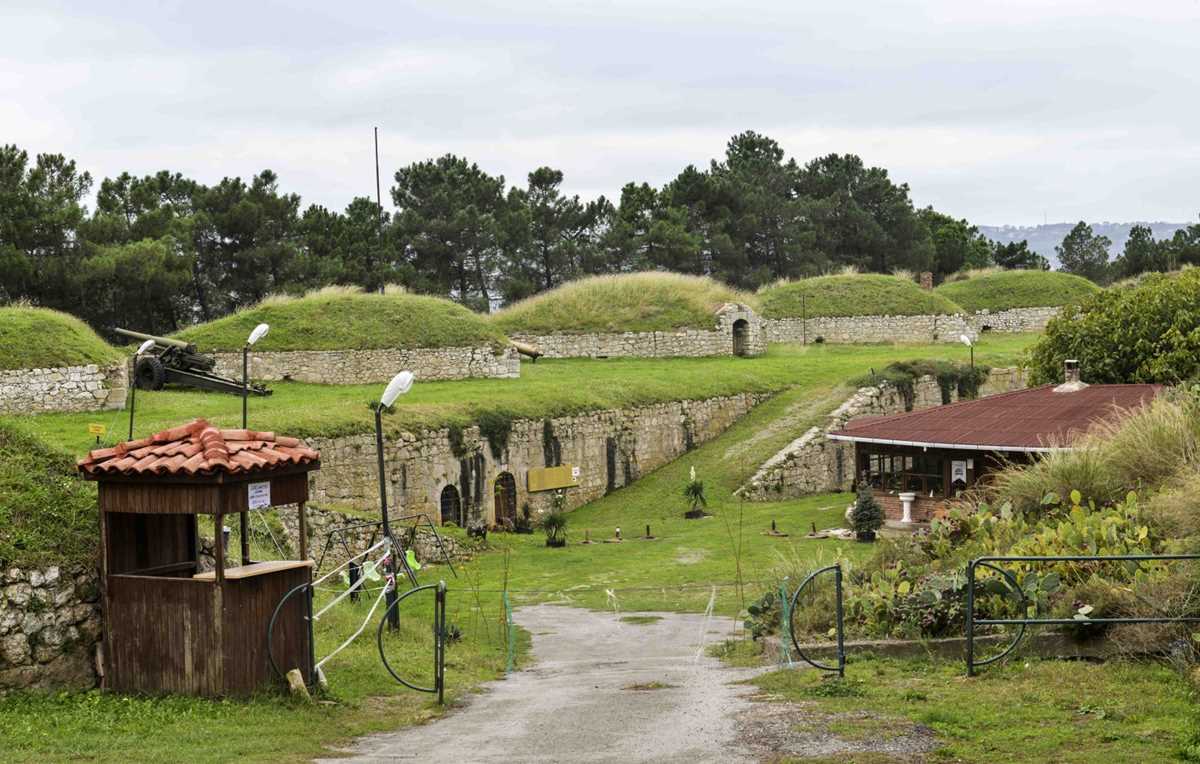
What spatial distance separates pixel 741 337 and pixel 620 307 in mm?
4671

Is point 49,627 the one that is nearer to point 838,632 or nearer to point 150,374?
point 838,632

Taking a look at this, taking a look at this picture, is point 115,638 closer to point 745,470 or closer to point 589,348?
→ point 745,470

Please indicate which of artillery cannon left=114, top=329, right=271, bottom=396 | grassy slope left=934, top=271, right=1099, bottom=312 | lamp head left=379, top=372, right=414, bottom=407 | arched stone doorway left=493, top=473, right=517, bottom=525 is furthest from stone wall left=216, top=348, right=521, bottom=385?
grassy slope left=934, top=271, right=1099, bottom=312

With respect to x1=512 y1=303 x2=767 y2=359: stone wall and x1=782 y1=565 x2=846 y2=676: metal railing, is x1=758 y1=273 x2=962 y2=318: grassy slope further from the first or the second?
x1=782 y1=565 x2=846 y2=676: metal railing

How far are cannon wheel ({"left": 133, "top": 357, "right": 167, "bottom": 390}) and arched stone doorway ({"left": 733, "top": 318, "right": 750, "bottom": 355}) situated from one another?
2321 centimetres

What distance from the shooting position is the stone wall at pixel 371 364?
40.3 metres

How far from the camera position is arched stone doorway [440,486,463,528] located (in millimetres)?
31250

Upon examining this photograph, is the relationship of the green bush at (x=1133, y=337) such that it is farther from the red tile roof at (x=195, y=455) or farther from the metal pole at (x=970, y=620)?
the red tile roof at (x=195, y=455)

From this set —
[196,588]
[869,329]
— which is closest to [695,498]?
[196,588]

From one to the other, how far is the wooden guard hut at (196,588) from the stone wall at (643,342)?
3722 cm

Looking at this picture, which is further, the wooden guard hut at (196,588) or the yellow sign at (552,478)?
the yellow sign at (552,478)

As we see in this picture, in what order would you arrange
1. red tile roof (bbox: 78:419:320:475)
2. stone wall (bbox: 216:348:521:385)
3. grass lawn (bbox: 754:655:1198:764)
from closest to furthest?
grass lawn (bbox: 754:655:1198:764), red tile roof (bbox: 78:419:320:475), stone wall (bbox: 216:348:521:385)

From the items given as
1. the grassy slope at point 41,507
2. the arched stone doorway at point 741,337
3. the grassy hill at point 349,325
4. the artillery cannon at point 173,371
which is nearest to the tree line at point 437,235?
the grassy hill at point 349,325

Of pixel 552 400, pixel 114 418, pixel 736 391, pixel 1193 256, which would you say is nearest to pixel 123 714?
pixel 114 418
